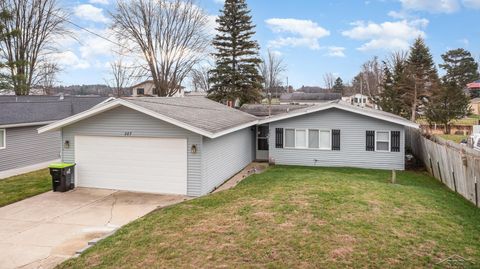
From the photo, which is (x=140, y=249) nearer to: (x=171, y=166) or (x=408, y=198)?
(x=171, y=166)

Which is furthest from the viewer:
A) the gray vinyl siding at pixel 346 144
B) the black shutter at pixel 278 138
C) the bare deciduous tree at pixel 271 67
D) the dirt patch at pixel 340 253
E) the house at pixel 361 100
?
the bare deciduous tree at pixel 271 67

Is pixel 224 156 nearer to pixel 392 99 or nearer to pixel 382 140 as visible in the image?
pixel 382 140

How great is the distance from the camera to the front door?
19.1 m

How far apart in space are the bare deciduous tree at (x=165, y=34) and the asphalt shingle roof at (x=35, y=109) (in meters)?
12.1

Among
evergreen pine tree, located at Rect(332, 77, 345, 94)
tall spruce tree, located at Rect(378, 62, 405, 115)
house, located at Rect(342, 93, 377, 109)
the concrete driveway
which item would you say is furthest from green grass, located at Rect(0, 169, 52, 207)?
evergreen pine tree, located at Rect(332, 77, 345, 94)

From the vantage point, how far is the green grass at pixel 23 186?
11640mm

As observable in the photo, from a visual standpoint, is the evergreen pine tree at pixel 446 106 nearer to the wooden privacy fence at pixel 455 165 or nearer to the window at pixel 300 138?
the wooden privacy fence at pixel 455 165

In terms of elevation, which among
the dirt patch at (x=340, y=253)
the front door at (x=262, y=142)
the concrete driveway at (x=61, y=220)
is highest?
the front door at (x=262, y=142)

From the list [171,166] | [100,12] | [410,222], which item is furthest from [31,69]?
[410,222]

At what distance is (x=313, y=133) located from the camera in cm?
1720

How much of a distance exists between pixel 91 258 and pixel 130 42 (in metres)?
31.9

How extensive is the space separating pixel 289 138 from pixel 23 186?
11.2m

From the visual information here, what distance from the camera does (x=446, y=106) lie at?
111 feet

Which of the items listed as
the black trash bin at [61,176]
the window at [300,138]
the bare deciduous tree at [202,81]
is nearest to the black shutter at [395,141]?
the window at [300,138]
